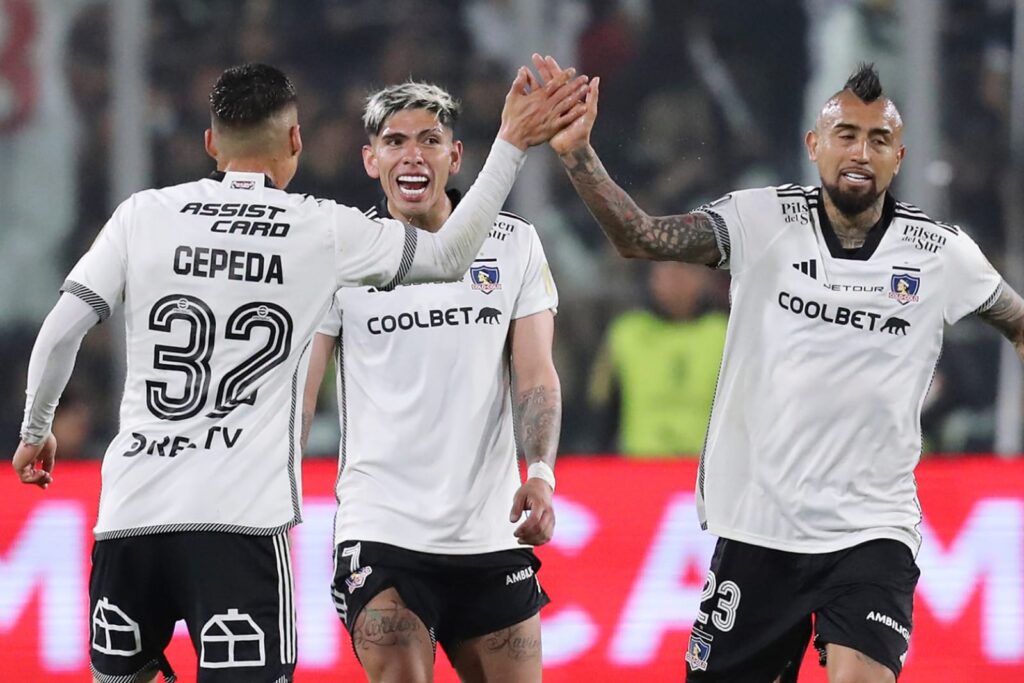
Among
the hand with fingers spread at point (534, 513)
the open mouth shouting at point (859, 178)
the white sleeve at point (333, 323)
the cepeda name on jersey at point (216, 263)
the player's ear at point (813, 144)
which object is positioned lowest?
the hand with fingers spread at point (534, 513)


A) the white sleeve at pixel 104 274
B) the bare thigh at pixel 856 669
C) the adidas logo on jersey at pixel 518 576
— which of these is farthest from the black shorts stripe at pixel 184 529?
the bare thigh at pixel 856 669

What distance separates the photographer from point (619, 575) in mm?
7070

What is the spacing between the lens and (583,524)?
7.11m

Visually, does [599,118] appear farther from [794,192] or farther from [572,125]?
[572,125]

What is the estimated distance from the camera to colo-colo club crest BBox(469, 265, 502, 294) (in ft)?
18.3

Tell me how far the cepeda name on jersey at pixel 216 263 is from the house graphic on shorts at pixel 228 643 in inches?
35.0

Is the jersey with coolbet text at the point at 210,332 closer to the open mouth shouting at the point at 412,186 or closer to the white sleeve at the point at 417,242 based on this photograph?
the white sleeve at the point at 417,242

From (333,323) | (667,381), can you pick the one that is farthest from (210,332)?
(667,381)

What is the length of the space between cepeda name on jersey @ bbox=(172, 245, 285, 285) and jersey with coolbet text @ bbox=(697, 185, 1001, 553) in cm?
151

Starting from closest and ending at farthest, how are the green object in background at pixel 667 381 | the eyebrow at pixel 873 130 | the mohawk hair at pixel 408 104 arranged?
the eyebrow at pixel 873 130
the mohawk hair at pixel 408 104
the green object in background at pixel 667 381

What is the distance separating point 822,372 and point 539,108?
1.17 m

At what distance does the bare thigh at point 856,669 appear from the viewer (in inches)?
199

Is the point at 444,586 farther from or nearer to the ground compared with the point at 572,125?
nearer to the ground

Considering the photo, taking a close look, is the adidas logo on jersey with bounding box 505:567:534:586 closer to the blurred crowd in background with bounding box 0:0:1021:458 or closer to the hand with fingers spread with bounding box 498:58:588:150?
the hand with fingers spread with bounding box 498:58:588:150
